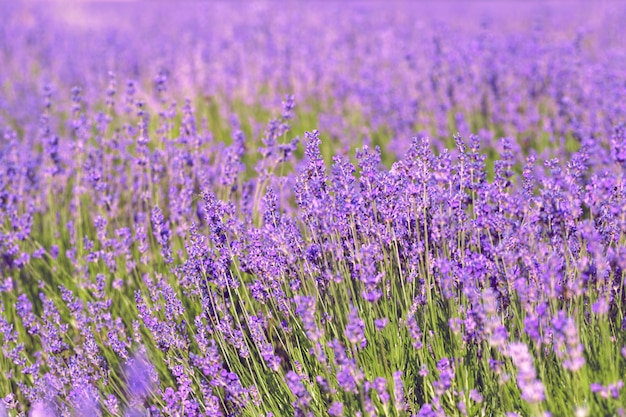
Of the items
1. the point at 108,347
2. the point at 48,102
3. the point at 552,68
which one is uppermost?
the point at 48,102

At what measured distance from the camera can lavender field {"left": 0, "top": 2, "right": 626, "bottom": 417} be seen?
2.00 metres

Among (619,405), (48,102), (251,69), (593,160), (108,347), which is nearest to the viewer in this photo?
(619,405)

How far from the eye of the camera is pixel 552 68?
516 cm

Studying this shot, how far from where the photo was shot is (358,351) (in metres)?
2.21

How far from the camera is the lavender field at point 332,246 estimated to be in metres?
2.00

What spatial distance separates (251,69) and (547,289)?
567 centimetres

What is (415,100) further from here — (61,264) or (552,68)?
(61,264)

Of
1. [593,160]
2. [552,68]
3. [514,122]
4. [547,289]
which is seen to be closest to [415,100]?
[514,122]

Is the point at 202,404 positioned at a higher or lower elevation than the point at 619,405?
lower

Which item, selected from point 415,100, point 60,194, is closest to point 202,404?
point 60,194

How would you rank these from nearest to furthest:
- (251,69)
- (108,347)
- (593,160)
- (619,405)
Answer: (619,405)
(108,347)
(593,160)
(251,69)

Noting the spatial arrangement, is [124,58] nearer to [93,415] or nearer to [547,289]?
[93,415]

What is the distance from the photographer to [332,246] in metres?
2.15

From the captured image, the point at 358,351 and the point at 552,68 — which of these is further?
the point at 552,68
